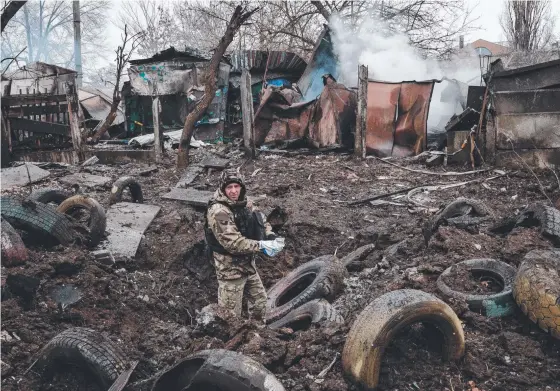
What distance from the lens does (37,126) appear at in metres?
10.6

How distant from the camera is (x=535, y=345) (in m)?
3.44

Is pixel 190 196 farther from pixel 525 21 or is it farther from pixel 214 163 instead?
pixel 525 21

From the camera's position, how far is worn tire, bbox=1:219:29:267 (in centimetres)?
468

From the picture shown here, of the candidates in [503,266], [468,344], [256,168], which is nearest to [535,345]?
[468,344]

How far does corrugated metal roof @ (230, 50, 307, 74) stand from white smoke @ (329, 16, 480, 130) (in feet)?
5.61

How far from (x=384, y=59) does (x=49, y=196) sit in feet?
46.0

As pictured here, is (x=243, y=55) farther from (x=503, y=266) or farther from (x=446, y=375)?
(x=446, y=375)

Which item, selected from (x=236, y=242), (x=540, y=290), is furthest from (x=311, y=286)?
(x=540, y=290)

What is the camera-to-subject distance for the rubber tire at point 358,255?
6.07 meters

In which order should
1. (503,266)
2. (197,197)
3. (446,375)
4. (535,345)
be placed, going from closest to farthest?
(446,375) → (535,345) → (503,266) → (197,197)

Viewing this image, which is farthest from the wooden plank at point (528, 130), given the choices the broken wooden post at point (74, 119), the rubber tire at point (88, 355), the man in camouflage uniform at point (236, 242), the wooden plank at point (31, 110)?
the wooden plank at point (31, 110)

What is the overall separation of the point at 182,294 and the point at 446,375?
354 cm

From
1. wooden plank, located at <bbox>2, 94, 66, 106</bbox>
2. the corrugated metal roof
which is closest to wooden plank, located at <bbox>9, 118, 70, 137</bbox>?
wooden plank, located at <bbox>2, 94, 66, 106</bbox>

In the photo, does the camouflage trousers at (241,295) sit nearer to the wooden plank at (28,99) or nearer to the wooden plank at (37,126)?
the wooden plank at (37,126)
